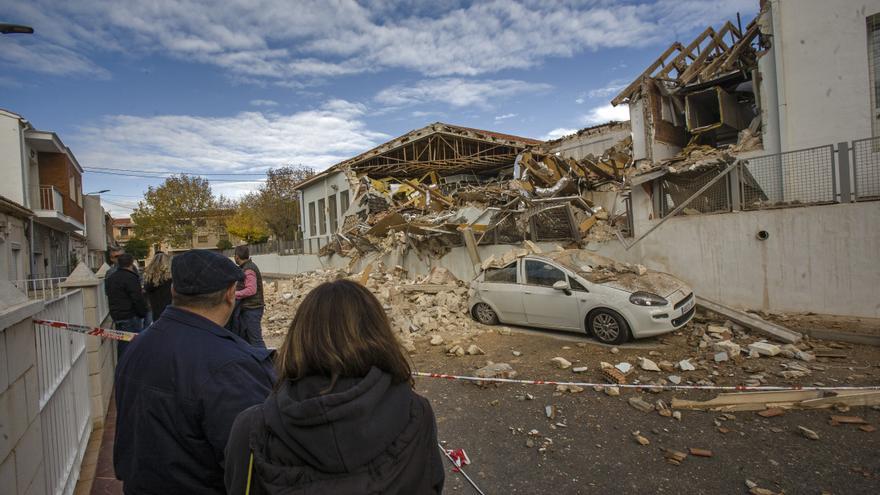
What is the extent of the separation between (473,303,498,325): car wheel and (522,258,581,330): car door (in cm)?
99

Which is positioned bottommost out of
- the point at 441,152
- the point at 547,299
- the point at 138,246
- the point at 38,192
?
the point at 547,299

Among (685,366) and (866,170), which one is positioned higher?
(866,170)

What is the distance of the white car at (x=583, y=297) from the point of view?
7678 millimetres

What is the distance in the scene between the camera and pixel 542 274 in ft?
29.6

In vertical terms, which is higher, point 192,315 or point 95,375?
point 192,315

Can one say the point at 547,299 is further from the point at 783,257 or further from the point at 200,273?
the point at 200,273

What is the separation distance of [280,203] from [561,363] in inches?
1456

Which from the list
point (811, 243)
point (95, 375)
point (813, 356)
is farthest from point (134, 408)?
point (811, 243)

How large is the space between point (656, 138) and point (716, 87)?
1.96 meters

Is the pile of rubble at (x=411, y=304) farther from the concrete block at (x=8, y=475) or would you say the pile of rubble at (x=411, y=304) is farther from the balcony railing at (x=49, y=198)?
the balcony railing at (x=49, y=198)

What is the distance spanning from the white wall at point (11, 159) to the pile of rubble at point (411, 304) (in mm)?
10892

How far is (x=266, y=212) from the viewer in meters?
39.5

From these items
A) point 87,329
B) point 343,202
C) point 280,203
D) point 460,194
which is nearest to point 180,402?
point 87,329

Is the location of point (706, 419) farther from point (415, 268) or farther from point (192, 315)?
point (415, 268)
